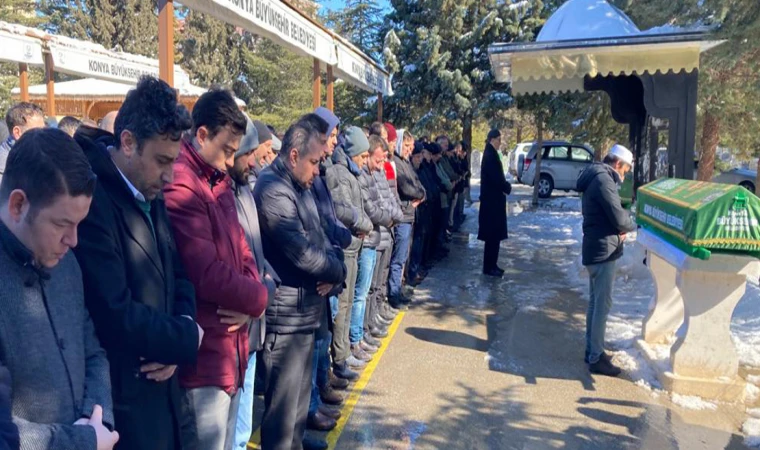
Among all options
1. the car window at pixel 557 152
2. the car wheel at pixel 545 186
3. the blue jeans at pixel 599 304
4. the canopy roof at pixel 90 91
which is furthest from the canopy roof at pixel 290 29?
the car window at pixel 557 152

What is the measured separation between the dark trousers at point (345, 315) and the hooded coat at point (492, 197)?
4268 millimetres

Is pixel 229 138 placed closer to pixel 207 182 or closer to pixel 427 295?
pixel 207 182

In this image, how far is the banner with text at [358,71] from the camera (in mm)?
6980

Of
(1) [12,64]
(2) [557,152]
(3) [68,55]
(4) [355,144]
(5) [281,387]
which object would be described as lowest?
(5) [281,387]

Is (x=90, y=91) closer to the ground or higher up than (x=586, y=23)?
closer to the ground

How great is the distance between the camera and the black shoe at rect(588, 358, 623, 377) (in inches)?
205

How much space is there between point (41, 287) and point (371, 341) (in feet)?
14.6

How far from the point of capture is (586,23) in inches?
347

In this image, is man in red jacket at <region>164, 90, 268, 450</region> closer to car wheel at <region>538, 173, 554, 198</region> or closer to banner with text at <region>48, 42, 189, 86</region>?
banner with text at <region>48, 42, 189, 86</region>

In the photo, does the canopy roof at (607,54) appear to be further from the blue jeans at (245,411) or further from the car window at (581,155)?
the car window at (581,155)

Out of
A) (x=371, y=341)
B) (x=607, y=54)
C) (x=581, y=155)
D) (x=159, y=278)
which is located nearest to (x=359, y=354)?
(x=371, y=341)

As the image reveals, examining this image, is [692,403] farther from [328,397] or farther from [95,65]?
[95,65]

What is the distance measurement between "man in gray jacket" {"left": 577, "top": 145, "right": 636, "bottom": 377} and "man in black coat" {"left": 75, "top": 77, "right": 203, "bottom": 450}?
400 cm

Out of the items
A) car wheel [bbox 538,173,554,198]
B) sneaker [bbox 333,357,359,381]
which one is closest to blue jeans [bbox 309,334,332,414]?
sneaker [bbox 333,357,359,381]
